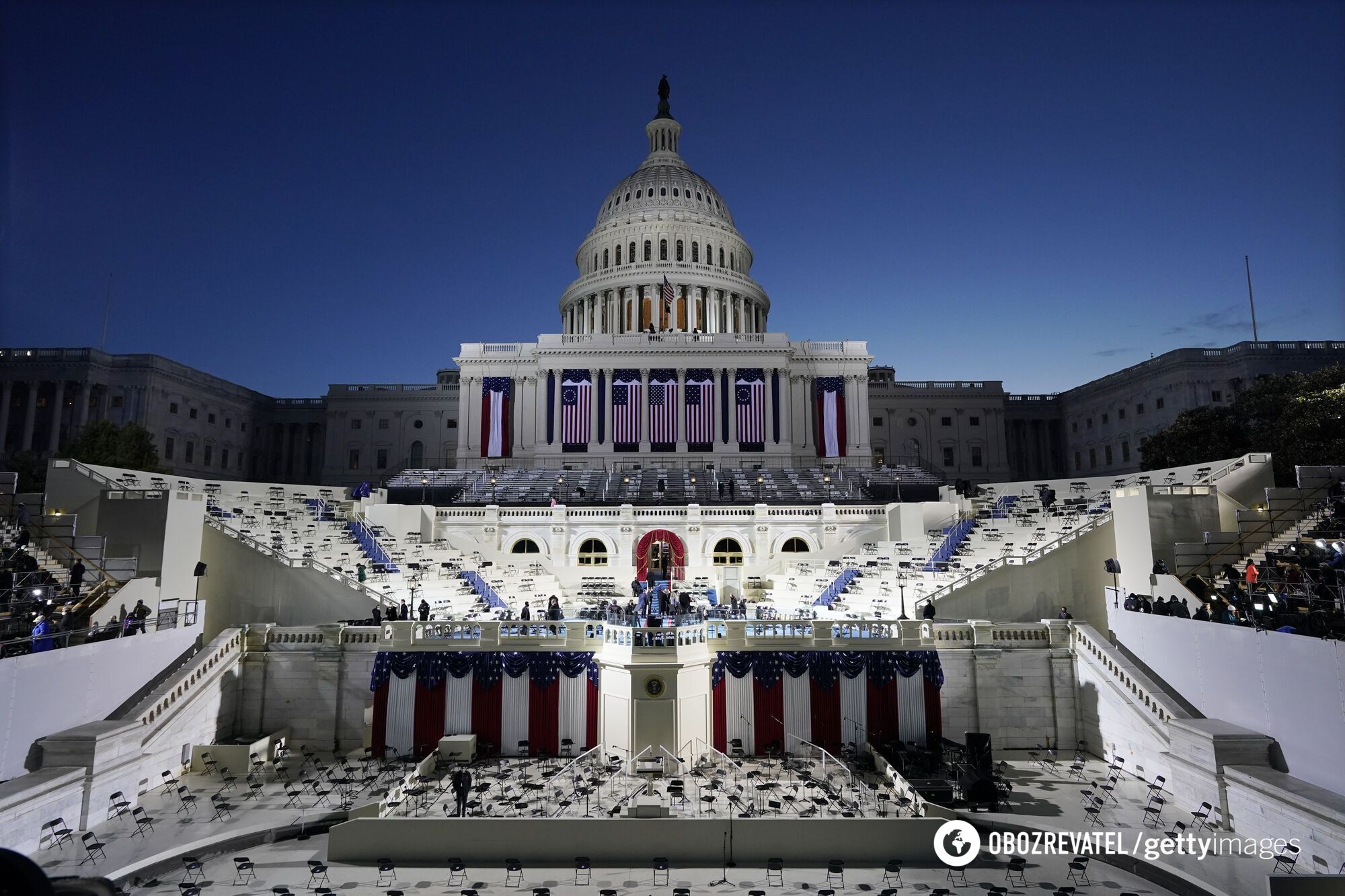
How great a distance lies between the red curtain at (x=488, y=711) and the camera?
2467 cm

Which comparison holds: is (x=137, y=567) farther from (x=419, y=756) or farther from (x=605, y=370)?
(x=605, y=370)

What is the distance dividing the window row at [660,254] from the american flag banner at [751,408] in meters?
21.7

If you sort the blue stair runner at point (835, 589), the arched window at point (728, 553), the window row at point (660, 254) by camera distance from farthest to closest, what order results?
the window row at point (660, 254)
the arched window at point (728, 553)
the blue stair runner at point (835, 589)

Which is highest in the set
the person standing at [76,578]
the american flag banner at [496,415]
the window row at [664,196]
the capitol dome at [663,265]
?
the window row at [664,196]

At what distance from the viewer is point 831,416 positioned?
74.6 m

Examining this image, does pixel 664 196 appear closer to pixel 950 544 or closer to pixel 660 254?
pixel 660 254

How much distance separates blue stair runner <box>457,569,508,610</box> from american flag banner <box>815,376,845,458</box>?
4403cm

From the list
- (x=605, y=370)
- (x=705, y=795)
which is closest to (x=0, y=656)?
(x=705, y=795)

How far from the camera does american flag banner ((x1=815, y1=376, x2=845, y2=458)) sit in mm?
73750

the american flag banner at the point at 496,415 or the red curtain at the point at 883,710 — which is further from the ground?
the american flag banner at the point at 496,415

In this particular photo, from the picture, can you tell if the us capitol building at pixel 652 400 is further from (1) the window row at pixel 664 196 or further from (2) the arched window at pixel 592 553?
(2) the arched window at pixel 592 553

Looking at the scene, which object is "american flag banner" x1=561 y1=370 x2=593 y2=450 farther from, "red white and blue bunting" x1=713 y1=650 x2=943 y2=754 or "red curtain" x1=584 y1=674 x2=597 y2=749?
"red white and blue bunting" x1=713 y1=650 x2=943 y2=754

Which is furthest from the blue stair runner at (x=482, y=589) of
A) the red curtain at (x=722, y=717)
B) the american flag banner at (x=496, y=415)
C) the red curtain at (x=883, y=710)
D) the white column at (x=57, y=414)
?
the white column at (x=57, y=414)

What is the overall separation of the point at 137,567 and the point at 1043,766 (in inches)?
1222
